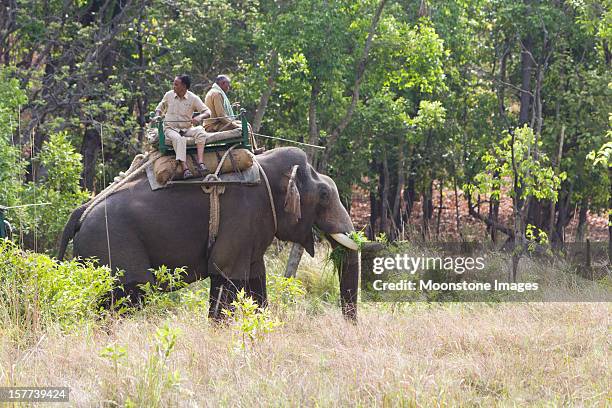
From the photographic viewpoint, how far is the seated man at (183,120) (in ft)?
35.3

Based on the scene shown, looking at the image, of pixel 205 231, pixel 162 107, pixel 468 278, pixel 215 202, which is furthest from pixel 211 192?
pixel 468 278

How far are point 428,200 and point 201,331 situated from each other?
17.8 meters

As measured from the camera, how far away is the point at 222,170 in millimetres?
10969

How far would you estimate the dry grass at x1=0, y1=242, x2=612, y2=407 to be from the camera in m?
6.96

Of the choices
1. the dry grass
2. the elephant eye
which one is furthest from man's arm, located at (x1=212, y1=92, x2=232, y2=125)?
the dry grass

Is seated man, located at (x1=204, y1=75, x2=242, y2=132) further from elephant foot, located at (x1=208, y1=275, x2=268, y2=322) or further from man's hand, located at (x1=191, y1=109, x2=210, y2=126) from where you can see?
elephant foot, located at (x1=208, y1=275, x2=268, y2=322)

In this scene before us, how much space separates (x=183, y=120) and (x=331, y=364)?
3.86m

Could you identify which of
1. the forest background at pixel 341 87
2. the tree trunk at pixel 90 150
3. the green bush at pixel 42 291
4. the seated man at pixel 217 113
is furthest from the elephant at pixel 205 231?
the tree trunk at pixel 90 150

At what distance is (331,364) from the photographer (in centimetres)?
800

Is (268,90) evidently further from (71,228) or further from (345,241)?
(71,228)

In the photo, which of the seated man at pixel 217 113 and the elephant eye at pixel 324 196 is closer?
the seated man at pixel 217 113

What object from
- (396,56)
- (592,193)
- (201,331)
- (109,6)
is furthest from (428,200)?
(201,331)

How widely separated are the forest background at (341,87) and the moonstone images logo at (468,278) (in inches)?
29.2

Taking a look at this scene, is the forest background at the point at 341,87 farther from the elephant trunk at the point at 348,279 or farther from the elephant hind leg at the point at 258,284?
the elephant trunk at the point at 348,279
